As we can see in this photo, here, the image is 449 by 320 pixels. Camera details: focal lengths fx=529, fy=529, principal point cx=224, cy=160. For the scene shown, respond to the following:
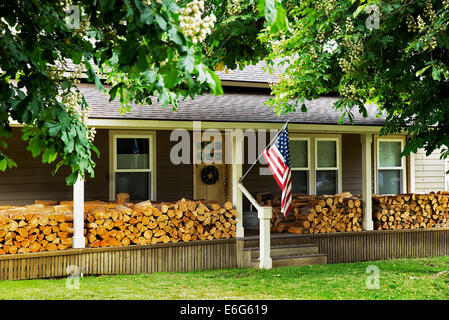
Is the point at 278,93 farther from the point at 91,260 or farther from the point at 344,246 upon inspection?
the point at 91,260

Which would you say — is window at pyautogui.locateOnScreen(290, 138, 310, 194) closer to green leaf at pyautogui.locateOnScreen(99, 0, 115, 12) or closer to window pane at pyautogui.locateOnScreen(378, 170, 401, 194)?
window pane at pyautogui.locateOnScreen(378, 170, 401, 194)

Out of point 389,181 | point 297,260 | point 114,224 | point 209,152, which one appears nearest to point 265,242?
point 297,260

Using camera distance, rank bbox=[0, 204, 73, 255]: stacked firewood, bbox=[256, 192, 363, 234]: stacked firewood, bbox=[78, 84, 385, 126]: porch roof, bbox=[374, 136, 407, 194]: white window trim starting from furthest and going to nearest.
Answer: bbox=[374, 136, 407, 194]: white window trim → bbox=[256, 192, 363, 234]: stacked firewood → bbox=[78, 84, 385, 126]: porch roof → bbox=[0, 204, 73, 255]: stacked firewood

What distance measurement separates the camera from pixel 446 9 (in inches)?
257

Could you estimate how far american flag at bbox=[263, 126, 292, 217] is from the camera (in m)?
9.52

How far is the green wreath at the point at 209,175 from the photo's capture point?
12844 millimetres

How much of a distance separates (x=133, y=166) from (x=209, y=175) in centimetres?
188

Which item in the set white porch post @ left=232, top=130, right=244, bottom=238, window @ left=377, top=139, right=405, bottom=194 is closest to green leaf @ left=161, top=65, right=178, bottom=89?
white porch post @ left=232, top=130, right=244, bottom=238

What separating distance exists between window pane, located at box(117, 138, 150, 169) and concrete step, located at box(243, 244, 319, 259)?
3464mm

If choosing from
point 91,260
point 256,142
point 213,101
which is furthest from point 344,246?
point 91,260

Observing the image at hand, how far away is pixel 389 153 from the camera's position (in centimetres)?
1454

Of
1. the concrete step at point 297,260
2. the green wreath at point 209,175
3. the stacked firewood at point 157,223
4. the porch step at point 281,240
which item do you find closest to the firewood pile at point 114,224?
the stacked firewood at point 157,223

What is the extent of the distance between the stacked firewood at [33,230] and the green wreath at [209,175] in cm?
414
